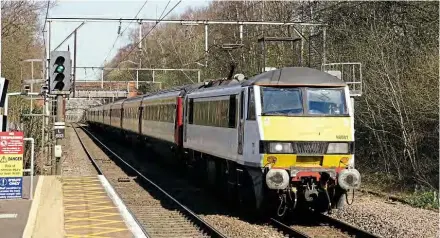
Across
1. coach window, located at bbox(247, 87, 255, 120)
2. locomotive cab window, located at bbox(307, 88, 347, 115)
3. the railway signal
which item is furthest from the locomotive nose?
the railway signal

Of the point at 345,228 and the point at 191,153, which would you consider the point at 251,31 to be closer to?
the point at 191,153

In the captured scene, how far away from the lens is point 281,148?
1222cm

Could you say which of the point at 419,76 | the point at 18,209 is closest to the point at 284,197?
the point at 18,209

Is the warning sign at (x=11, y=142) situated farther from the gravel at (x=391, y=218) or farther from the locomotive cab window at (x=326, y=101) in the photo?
the gravel at (x=391, y=218)

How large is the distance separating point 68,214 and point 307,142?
491 cm

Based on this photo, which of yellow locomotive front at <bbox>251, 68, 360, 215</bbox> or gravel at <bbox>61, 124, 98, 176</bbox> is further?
gravel at <bbox>61, 124, 98, 176</bbox>

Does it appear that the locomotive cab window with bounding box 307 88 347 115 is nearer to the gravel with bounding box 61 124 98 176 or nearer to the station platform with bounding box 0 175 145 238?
the station platform with bounding box 0 175 145 238

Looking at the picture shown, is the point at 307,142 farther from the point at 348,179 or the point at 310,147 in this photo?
the point at 348,179

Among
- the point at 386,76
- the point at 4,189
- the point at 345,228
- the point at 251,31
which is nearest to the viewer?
the point at 345,228

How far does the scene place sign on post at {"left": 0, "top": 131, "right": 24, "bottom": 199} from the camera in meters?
14.2

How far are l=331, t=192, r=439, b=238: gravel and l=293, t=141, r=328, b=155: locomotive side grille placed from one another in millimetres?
1638

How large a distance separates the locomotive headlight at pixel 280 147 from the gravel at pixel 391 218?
2.02 m

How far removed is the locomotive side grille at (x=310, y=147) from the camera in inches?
484

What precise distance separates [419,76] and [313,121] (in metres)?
8.74
